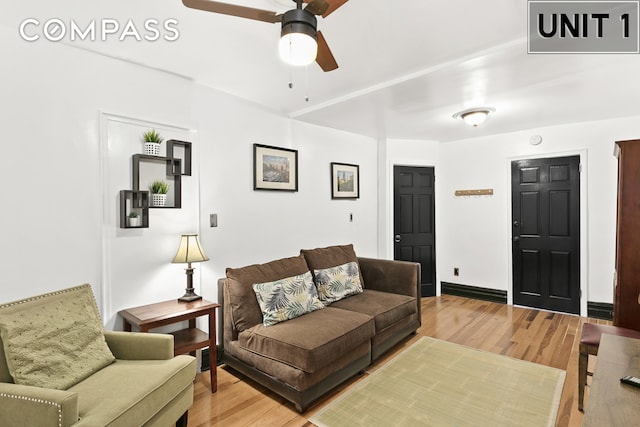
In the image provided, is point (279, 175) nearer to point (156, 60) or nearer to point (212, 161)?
point (212, 161)

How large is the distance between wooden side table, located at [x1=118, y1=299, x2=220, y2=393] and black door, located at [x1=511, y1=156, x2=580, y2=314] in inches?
163

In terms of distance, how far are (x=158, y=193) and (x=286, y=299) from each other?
1.33 meters

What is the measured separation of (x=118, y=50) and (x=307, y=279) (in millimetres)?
2306

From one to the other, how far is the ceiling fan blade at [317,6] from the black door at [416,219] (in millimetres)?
3758

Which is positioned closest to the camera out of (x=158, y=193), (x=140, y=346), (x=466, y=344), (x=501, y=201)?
(x=140, y=346)

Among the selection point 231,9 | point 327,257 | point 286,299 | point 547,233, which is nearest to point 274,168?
point 327,257

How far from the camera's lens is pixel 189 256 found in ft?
8.34

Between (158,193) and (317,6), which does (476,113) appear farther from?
(158,193)

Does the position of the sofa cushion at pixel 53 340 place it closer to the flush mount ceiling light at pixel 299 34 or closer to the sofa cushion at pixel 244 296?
the sofa cushion at pixel 244 296

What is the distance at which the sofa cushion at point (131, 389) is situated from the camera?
1462 millimetres

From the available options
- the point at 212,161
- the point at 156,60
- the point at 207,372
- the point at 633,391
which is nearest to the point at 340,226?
the point at 212,161

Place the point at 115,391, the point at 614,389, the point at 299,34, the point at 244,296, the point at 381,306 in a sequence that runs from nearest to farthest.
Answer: the point at 614,389
the point at 299,34
the point at 115,391
the point at 244,296
the point at 381,306

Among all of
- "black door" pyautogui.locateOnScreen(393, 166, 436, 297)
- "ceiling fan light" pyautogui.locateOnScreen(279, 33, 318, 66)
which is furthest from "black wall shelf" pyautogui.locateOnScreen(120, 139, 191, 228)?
"black door" pyautogui.locateOnScreen(393, 166, 436, 297)

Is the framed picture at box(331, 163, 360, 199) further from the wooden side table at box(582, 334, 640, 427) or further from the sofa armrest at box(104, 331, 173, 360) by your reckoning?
the wooden side table at box(582, 334, 640, 427)
